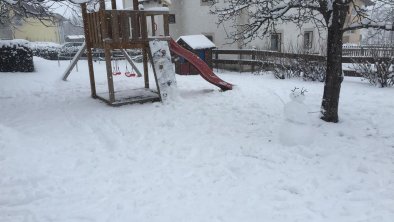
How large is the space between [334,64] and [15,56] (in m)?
13.0

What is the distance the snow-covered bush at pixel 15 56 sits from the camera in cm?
1405

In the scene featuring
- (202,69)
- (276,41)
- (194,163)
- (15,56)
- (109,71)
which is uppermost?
(276,41)

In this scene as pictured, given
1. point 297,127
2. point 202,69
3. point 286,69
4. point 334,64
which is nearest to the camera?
point 297,127

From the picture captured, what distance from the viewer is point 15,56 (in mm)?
14297

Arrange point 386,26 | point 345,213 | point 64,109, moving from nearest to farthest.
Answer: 1. point 345,213
2. point 386,26
3. point 64,109

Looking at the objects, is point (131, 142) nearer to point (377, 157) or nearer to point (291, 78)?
point (377, 157)

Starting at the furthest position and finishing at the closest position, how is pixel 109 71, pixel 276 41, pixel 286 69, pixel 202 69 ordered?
pixel 276 41 < pixel 286 69 < pixel 202 69 < pixel 109 71

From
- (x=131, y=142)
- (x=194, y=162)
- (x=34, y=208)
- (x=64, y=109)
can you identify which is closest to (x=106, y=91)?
(x=64, y=109)

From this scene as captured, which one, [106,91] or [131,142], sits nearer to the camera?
[131,142]

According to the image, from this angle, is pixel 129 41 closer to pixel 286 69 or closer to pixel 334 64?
pixel 334 64

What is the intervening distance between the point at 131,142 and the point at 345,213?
3.65 meters

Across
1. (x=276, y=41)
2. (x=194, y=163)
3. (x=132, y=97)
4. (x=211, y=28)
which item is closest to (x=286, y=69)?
(x=132, y=97)

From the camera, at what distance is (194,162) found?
5.12 metres

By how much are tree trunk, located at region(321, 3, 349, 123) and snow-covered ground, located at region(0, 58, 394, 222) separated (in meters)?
0.29
